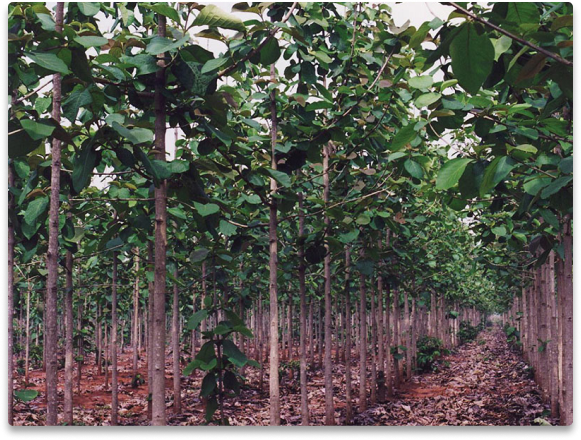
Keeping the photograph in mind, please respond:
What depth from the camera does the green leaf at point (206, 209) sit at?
2.46 m

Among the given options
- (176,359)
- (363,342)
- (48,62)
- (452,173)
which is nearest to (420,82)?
(452,173)

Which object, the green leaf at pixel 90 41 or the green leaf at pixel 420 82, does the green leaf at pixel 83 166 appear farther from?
the green leaf at pixel 420 82

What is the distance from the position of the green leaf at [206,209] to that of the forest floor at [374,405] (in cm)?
505

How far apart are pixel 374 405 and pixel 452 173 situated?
7.46 m

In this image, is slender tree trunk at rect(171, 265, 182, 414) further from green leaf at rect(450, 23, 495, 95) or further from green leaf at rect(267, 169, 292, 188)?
green leaf at rect(450, 23, 495, 95)

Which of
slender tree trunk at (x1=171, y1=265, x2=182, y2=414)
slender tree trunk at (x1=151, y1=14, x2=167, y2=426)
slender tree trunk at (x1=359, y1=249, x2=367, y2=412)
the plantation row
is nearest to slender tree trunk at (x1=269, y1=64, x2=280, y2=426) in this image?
the plantation row

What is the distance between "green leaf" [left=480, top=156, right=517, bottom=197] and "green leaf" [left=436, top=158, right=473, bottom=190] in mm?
87

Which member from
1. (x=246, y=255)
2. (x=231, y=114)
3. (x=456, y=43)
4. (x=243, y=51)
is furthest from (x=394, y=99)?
(x=246, y=255)

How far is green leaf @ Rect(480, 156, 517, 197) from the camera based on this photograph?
1795 mm

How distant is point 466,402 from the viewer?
909 centimetres

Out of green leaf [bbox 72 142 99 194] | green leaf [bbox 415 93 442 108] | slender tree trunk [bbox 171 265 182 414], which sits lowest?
slender tree trunk [bbox 171 265 182 414]

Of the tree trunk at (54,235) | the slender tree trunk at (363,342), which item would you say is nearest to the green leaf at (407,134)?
the tree trunk at (54,235)

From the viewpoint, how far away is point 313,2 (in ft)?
12.5

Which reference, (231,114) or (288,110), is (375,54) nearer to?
(288,110)
